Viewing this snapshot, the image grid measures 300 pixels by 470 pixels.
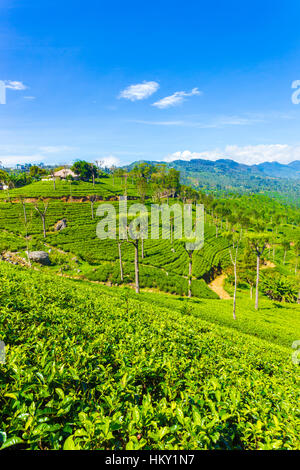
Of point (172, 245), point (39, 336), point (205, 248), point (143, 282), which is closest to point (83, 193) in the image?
point (172, 245)

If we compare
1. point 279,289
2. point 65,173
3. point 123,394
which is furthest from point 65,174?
point 123,394

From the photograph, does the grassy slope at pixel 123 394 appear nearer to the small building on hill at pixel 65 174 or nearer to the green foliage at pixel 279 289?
the green foliage at pixel 279 289

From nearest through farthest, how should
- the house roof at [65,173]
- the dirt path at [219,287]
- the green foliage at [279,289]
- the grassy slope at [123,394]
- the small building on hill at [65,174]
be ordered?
the grassy slope at [123,394]
the dirt path at [219,287]
the green foliage at [279,289]
the small building on hill at [65,174]
the house roof at [65,173]

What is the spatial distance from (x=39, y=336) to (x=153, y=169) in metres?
127

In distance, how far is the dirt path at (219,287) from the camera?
37.8 m

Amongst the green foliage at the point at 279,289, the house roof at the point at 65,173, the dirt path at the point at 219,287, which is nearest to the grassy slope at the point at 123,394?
the dirt path at the point at 219,287

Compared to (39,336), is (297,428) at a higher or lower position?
lower

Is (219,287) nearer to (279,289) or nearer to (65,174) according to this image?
(279,289)

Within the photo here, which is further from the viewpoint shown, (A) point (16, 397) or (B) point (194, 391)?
(B) point (194, 391)

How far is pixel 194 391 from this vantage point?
131 inches

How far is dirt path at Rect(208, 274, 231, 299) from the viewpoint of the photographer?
37.8 meters
